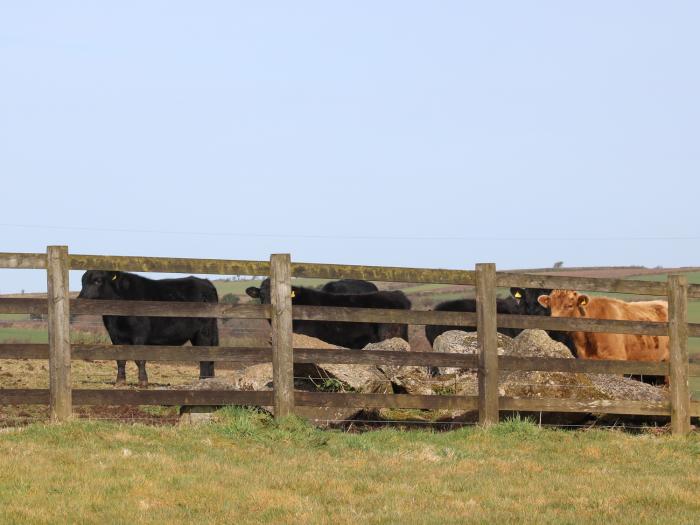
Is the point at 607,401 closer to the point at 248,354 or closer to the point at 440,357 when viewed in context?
the point at 440,357

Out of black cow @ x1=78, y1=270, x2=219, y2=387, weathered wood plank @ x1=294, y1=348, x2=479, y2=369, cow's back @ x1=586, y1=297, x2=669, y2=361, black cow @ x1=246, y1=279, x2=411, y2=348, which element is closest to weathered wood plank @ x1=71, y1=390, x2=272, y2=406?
weathered wood plank @ x1=294, y1=348, x2=479, y2=369

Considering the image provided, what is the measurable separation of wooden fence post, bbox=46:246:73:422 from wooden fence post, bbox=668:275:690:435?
674cm

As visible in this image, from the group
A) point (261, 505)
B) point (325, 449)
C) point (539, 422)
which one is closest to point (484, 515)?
point (261, 505)

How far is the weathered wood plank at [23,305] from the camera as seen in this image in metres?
10.6

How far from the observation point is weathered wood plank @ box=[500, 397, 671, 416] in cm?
1155

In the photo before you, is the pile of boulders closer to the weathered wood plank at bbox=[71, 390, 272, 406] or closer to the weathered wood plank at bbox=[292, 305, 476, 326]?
the weathered wood plank at bbox=[71, 390, 272, 406]

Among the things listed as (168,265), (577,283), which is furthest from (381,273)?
(577,283)

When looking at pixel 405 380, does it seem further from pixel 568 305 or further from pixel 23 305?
A: pixel 568 305

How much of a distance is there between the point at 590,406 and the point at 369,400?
2.60 m

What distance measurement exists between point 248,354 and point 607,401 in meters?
4.15

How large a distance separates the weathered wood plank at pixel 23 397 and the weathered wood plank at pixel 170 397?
316mm

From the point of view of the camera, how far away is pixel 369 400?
36.5 ft

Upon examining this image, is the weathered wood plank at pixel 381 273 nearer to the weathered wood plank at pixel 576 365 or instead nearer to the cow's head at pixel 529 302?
the weathered wood plank at pixel 576 365

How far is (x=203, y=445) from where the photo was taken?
9.41 m
